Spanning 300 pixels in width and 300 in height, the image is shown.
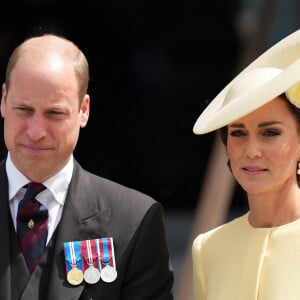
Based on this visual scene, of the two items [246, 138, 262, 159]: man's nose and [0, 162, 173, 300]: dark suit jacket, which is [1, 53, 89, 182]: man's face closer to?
[0, 162, 173, 300]: dark suit jacket

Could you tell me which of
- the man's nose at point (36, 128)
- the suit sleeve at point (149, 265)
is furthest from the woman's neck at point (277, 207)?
the man's nose at point (36, 128)

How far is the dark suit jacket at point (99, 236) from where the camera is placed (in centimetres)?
322

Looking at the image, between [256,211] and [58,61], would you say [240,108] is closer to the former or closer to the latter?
[256,211]

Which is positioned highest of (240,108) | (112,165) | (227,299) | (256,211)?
(240,108)

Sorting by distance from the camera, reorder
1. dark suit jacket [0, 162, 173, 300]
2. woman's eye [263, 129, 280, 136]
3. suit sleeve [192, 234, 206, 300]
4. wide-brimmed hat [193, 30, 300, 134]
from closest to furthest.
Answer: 1. wide-brimmed hat [193, 30, 300, 134]
2. woman's eye [263, 129, 280, 136]
3. dark suit jacket [0, 162, 173, 300]
4. suit sleeve [192, 234, 206, 300]

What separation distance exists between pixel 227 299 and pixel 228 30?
18.9 feet

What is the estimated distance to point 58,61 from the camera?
3.25 metres

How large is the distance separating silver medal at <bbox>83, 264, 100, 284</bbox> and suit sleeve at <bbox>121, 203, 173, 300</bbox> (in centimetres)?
10

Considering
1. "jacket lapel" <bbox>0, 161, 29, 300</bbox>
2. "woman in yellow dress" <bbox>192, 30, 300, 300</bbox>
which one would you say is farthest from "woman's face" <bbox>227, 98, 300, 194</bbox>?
"jacket lapel" <bbox>0, 161, 29, 300</bbox>

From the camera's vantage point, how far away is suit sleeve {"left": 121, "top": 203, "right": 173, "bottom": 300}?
3281 mm

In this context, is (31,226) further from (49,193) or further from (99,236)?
(99,236)

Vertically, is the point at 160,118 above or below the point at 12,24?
below

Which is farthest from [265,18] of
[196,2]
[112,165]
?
[112,165]

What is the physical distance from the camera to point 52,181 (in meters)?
3.32
